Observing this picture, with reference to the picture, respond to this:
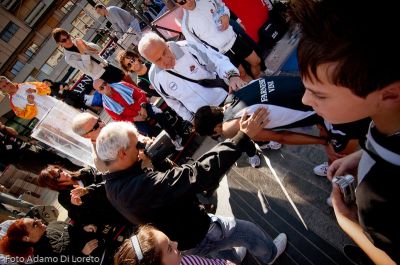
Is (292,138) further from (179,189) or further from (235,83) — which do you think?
(179,189)

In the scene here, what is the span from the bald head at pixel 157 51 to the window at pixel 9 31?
2228 centimetres

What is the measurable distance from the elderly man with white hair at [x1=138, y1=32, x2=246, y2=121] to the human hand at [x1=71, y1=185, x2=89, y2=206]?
1715 mm

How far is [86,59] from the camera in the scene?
5199mm

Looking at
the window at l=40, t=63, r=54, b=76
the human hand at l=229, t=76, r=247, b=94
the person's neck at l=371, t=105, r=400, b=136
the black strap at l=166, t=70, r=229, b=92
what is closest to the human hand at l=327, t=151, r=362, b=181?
the person's neck at l=371, t=105, r=400, b=136

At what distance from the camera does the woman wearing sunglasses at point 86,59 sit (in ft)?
16.1

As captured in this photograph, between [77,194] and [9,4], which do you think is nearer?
[77,194]

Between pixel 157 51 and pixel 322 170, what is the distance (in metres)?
2.39

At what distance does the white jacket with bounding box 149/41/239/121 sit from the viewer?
3.48 metres

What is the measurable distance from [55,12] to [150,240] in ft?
78.3

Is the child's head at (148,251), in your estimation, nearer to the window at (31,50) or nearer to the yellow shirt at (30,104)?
the yellow shirt at (30,104)

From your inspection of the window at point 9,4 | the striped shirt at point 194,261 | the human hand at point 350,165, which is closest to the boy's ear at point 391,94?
the human hand at point 350,165

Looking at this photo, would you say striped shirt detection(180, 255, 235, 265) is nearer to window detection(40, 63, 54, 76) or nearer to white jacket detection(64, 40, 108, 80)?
white jacket detection(64, 40, 108, 80)

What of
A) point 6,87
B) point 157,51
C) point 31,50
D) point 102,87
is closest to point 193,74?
point 157,51

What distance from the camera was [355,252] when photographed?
1.82 m
